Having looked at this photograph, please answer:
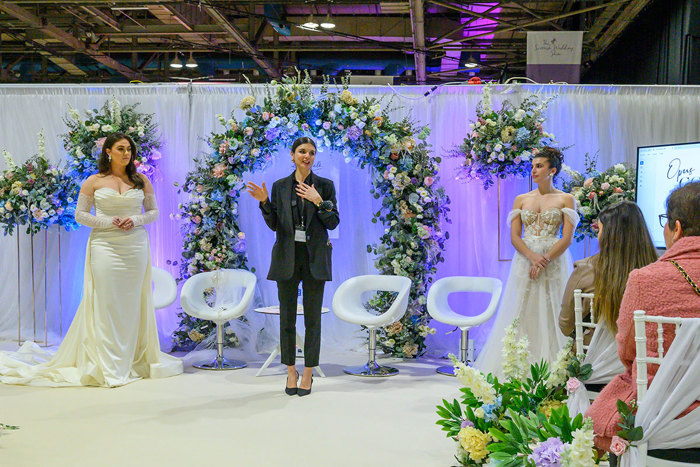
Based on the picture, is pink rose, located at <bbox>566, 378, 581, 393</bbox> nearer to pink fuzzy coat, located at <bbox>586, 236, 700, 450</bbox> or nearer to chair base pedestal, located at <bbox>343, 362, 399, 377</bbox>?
pink fuzzy coat, located at <bbox>586, 236, 700, 450</bbox>

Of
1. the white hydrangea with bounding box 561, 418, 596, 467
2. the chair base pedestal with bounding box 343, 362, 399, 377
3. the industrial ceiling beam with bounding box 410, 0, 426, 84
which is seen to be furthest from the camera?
the industrial ceiling beam with bounding box 410, 0, 426, 84

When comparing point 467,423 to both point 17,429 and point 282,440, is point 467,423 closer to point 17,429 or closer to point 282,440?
point 282,440

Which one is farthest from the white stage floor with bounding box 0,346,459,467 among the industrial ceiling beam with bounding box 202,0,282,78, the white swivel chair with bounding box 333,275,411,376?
the industrial ceiling beam with bounding box 202,0,282,78

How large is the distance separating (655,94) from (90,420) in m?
5.90

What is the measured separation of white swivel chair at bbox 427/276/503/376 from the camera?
6234mm

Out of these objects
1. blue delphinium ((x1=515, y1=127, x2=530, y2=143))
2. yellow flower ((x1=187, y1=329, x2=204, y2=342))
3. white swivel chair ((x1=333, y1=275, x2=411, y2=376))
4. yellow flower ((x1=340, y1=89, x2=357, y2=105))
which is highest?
yellow flower ((x1=340, y1=89, x2=357, y2=105))

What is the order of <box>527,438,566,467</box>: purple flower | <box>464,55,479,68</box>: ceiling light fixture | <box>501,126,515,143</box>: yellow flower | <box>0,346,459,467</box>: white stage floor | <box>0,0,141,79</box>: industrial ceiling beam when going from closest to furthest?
1. <box>527,438,566,467</box>: purple flower
2. <box>0,346,459,467</box>: white stage floor
3. <box>501,126,515,143</box>: yellow flower
4. <box>0,0,141,79</box>: industrial ceiling beam
5. <box>464,55,479,68</box>: ceiling light fixture

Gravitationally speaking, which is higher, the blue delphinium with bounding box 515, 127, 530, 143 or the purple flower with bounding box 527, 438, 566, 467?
the blue delphinium with bounding box 515, 127, 530, 143

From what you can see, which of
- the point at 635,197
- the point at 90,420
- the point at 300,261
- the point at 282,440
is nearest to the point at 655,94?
the point at 635,197

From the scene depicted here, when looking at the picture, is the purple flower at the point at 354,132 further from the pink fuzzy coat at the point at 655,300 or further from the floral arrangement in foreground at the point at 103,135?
the pink fuzzy coat at the point at 655,300

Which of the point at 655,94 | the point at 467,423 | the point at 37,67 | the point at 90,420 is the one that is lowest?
the point at 90,420

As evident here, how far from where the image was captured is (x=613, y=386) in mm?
2652

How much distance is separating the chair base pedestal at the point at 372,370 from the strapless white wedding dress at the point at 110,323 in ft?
4.85

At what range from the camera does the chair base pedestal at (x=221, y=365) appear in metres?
6.55
